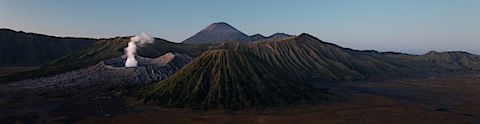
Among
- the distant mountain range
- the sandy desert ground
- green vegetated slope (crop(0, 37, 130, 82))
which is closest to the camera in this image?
the sandy desert ground

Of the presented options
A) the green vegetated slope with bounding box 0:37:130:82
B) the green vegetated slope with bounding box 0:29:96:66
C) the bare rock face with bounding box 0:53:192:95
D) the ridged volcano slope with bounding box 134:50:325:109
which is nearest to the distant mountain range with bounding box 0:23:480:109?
the ridged volcano slope with bounding box 134:50:325:109

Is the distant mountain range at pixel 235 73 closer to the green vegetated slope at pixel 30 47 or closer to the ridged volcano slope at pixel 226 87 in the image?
the ridged volcano slope at pixel 226 87

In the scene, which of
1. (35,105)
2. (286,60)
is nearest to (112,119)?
Result: (35,105)

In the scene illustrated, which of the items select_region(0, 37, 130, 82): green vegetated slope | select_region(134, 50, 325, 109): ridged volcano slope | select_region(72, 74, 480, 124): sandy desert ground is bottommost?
select_region(72, 74, 480, 124): sandy desert ground

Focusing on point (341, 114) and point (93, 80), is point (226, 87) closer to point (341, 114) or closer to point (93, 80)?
point (341, 114)

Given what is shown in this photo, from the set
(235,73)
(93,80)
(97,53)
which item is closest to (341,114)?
(235,73)

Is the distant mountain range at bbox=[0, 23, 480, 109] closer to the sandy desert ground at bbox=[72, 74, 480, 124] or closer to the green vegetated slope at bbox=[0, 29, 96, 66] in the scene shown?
the sandy desert ground at bbox=[72, 74, 480, 124]
